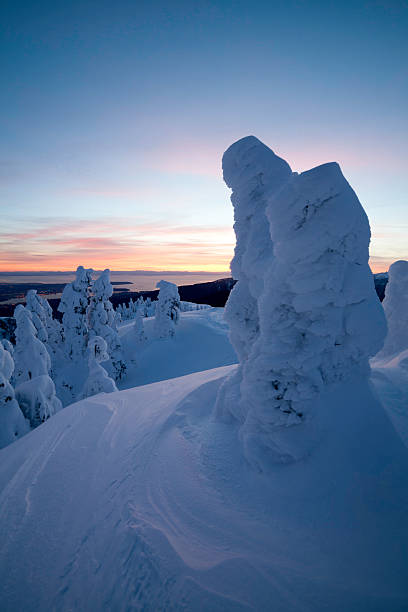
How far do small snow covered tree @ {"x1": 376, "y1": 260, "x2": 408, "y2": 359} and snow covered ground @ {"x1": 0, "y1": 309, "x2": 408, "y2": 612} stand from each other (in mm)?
2996

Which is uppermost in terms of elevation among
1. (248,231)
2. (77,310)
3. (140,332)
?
(248,231)

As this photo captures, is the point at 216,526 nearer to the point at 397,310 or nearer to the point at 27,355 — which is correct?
the point at 397,310

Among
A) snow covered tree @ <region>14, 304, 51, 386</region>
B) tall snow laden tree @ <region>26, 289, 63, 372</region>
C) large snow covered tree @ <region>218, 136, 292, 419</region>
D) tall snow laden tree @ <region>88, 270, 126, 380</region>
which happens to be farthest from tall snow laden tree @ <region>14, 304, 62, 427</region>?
large snow covered tree @ <region>218, 136, 292, 419</region>

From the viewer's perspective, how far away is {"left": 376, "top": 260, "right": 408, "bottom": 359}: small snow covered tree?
8.84 meters

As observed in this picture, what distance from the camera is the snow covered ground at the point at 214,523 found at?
3125 mm

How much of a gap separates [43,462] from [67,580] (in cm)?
359

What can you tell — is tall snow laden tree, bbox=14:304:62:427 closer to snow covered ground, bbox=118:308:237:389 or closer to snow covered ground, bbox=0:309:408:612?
snow covered ground, bbox=118:308:237:389

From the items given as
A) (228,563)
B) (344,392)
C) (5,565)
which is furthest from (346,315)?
(5,565)

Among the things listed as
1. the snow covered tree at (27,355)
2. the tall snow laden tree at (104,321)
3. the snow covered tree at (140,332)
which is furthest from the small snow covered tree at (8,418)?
the snow covered tree at (140,332)

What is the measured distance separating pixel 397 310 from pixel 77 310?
29.3 m

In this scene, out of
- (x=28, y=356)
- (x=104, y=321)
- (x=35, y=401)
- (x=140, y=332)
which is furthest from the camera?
(x=140, y=332)

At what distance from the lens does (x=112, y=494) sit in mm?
4953

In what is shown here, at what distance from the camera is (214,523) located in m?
4.04

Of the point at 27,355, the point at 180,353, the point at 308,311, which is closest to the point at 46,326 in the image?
the point at 27,355
